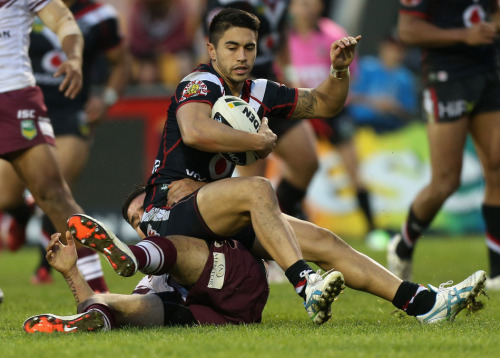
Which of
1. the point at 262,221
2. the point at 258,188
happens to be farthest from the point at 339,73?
the point at 262,221

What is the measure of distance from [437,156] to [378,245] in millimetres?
5135

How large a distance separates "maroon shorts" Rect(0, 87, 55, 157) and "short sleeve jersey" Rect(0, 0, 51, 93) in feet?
0.25

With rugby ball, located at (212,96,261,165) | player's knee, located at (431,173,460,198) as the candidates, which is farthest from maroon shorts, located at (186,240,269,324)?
player's knee, located at (431,173,460,198)

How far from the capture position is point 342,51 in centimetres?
573

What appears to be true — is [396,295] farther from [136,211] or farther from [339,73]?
[136,211]

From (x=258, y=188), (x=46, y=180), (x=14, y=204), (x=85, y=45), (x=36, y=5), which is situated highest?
(x=36, y=5)

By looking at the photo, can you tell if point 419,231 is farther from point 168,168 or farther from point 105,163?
point 105,163

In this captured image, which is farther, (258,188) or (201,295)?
(201,295)

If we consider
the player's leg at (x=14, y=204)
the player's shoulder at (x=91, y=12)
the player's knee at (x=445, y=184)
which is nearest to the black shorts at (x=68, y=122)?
the player's leg at (x=14, y=204)

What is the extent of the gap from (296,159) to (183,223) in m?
3.53

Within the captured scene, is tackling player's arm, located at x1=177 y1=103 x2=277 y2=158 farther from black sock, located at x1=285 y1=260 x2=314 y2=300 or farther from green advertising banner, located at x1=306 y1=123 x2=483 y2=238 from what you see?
green advertising banner, located at x1=306 y1=123 x2=483 y2=238

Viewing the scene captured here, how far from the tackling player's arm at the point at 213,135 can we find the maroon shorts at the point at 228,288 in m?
0.54

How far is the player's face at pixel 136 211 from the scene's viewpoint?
19.5ft

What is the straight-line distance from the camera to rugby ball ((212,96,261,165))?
17.4ft
